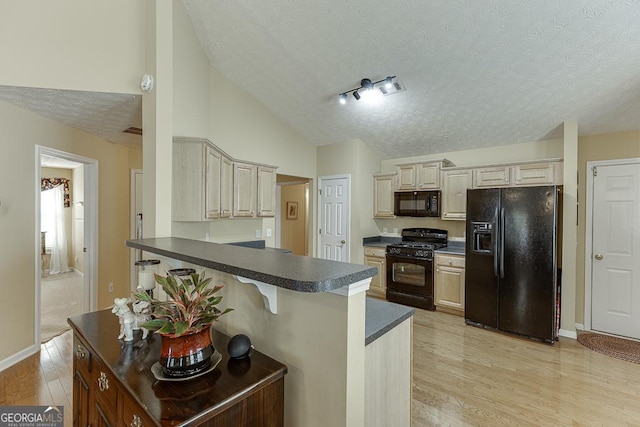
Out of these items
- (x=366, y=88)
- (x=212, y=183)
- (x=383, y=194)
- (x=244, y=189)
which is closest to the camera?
(x=212, y=183)

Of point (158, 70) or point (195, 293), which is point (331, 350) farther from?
point (158, 70)

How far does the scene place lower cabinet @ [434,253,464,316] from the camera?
157 inches

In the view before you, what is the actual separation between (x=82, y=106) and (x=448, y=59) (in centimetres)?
354

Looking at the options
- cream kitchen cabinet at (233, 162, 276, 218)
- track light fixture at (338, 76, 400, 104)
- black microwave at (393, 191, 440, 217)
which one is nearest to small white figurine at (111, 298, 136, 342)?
cream kitchen cabinet at (233, 162, 276, 218)

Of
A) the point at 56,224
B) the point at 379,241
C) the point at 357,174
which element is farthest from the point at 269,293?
the point at 56,224

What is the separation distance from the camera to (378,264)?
4.78 meters

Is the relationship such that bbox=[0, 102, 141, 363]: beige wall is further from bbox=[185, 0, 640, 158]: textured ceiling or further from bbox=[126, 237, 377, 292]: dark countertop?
bbox=[126, 237, 377, 292]: dark countertop

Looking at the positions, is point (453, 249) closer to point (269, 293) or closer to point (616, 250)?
point (616, 250)

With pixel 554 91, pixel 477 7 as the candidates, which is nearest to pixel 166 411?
pixel 477 7

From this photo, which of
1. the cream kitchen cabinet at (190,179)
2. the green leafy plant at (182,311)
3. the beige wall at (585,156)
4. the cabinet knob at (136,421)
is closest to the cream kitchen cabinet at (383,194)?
the beige wall at (585,156)

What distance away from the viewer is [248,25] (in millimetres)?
2924

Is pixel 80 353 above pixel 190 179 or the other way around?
the other way around

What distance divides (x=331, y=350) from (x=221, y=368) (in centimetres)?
45

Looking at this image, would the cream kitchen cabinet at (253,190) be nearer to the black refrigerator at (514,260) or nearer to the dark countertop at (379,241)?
the dark countertop at (379,241)
